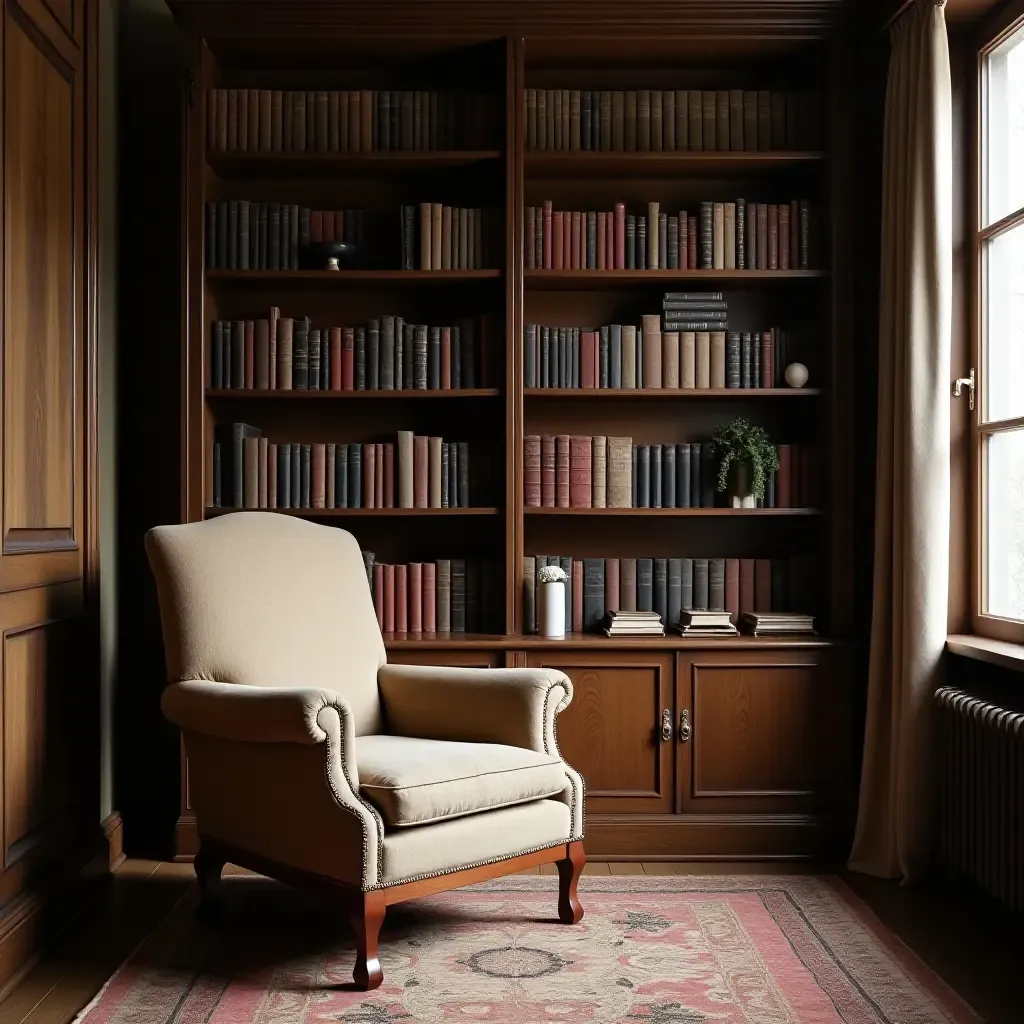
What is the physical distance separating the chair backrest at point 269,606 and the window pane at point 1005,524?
6.00 feet

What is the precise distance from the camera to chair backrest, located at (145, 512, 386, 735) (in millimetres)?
3041

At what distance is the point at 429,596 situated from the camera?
389cm

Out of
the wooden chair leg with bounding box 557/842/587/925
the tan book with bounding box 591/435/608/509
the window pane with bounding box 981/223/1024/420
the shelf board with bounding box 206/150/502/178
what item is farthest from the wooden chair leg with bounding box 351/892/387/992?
the shelf board with bounding box 206/150/502/178

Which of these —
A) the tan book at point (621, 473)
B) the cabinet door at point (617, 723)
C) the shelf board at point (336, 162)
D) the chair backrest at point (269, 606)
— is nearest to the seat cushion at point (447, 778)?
the chair backrest at point (269, 606)

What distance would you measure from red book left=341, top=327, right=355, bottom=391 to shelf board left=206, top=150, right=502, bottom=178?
0.55 m

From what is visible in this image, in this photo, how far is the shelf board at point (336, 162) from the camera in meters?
3.79

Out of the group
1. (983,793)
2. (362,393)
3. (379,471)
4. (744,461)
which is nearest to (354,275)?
(362,393)

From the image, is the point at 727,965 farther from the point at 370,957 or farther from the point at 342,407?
the point at 342,407

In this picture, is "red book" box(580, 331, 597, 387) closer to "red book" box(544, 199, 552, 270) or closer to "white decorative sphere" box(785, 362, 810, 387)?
"red book" box(544, 199, 552, 270)

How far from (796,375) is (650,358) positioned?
48 centimetres

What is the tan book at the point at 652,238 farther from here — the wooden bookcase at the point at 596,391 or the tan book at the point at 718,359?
the tan book at the point at 718,359

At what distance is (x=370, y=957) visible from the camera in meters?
2.61

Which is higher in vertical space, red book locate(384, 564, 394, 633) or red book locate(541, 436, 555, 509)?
red book locate(541, 436, 555, 509)

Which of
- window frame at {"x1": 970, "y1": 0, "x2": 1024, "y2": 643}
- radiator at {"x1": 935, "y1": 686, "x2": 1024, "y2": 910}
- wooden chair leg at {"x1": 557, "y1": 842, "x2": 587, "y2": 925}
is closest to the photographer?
radiator at {"x1": 935, "y1": 686, "x2": 1024, "y2": 910}
